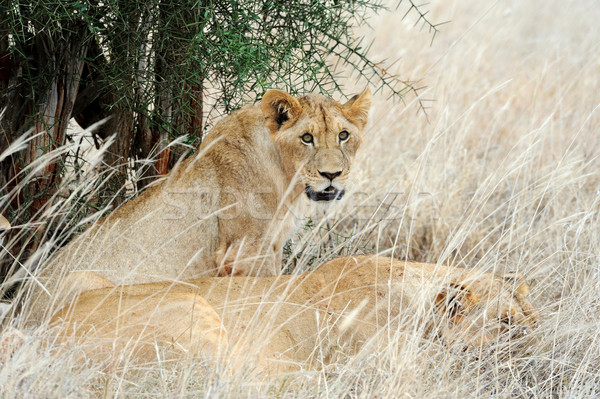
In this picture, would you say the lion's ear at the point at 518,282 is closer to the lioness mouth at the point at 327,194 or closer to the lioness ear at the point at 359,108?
the lioness mouth at the point at 327,194

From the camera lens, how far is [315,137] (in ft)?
13.4

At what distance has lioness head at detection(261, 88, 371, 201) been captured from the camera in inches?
159

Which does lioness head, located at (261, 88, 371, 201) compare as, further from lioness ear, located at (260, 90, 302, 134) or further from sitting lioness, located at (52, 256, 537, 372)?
sitting lioness, located at (52, 256, 537, 372)

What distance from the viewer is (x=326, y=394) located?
292cm

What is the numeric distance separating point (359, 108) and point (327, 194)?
1.84ft

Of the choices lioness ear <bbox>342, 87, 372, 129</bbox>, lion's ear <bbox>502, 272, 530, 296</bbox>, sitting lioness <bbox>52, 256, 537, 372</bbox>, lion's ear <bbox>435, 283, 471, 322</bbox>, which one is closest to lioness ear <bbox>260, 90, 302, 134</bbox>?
lioness ear <bbox>342, 87, 372, 129</bbox>

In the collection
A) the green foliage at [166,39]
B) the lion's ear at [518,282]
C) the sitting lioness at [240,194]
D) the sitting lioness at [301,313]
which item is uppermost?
the green foliage at [166,39]

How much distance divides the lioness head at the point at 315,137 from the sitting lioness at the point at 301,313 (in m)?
0.49

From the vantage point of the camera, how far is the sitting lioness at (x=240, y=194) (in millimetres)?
4023

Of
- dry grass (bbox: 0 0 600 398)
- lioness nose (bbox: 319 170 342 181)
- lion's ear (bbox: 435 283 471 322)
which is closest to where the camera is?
dry grass (bbox: 0 0 600 398)

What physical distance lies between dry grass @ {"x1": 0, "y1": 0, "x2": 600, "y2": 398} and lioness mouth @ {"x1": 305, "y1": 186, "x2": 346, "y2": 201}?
0.25m

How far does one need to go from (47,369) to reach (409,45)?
7.59 meters

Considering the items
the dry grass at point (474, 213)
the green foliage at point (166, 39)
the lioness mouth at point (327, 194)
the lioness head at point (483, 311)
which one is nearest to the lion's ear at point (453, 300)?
the lioness head at point (483, 311)

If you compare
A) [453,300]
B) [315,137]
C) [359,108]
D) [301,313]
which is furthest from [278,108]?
[453,300]
